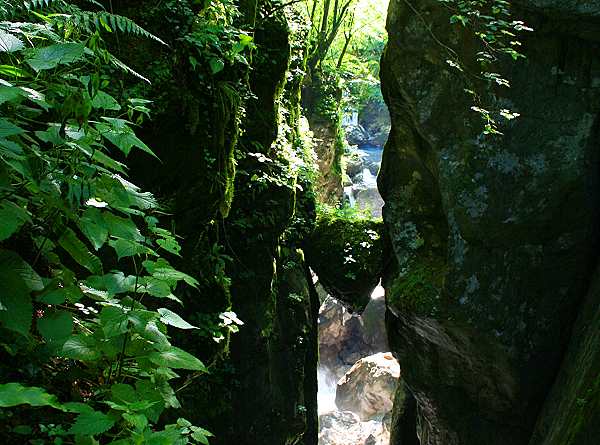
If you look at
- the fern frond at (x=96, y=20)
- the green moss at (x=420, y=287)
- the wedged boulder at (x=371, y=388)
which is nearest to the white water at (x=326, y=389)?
the wedged boulder at (x=371, y=388)

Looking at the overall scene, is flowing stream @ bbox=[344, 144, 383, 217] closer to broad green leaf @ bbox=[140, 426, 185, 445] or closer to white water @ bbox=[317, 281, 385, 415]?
white water @ bbox=[317, 281, 385, 415]

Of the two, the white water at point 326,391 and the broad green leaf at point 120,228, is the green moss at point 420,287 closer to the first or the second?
the broad green leaf at point 120,228

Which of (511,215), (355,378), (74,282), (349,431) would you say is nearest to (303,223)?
(511,215)

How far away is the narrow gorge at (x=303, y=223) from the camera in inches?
84.4

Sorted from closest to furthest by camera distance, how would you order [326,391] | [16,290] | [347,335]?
[16,290], [326,391], [347,335]

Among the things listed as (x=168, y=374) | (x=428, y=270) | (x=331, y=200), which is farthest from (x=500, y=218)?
(x=331, y=200)

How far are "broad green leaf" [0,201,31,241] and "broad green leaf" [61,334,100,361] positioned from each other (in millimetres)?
440

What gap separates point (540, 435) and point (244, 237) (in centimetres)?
437

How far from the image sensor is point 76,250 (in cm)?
220

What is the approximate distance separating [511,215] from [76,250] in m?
5.88

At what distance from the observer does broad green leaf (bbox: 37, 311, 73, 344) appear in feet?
6.35

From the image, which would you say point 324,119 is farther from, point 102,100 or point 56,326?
point 56,326

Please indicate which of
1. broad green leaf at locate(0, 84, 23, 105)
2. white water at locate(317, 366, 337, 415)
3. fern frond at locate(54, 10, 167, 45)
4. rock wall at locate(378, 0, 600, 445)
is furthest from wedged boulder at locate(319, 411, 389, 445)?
broad green leaf at locate(0, 84, 23, 105)

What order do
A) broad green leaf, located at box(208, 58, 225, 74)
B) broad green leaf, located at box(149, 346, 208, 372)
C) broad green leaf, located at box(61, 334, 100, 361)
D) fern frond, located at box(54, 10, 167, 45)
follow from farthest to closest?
broad green leaf, located at box(208, 58, 225, 74)
fern frond, located at box(54, 10, 167, 45)
broad green leaf, located at box(149, 346, 208, 372)
broad green leaf, located at box(61, 334, 100, 361)
